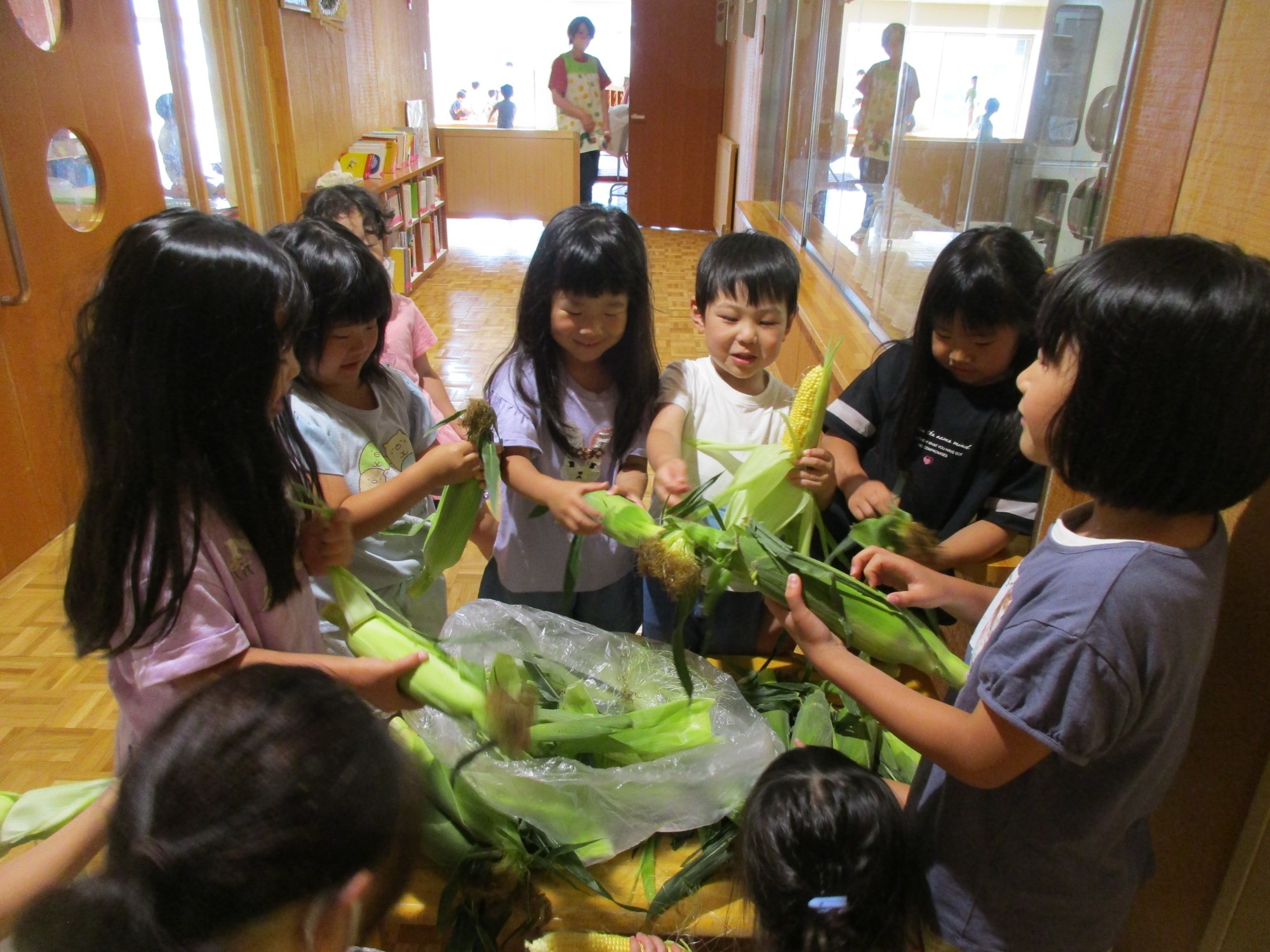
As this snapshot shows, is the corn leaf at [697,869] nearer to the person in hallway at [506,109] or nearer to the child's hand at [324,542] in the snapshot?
the child's hand at [324,542]

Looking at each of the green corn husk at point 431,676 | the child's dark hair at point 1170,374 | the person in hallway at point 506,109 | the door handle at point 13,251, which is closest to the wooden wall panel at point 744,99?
the person in hallway at point 506,109

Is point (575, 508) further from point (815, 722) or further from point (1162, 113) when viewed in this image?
point (1162, 113)

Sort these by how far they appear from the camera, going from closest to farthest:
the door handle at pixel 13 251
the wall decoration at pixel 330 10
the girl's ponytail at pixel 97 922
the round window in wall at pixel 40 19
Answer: the girl's ponytail at pixel 97 922
the door handle at pixel 13 251
the round window in wall at pixel 40 19
the wall decoration at pixel 330 10

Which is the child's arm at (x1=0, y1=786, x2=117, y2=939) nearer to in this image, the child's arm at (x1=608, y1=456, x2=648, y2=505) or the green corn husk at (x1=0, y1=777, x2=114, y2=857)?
the green corn husk at (x1=0, y1=777, x2=114, y2=857)

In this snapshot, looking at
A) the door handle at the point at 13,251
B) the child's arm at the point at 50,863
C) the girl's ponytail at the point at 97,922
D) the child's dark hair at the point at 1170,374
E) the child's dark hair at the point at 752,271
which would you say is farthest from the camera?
the door handle at the point at 13,251

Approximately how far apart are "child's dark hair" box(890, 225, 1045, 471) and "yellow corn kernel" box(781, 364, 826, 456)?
8.1 inches

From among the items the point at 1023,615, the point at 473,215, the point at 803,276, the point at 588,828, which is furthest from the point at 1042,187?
the point at 473,215

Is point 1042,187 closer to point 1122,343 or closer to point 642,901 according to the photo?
point 1122,343

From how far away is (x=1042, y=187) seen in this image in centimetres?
176

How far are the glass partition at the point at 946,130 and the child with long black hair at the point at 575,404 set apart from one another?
746 mm

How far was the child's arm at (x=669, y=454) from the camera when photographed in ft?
3.96

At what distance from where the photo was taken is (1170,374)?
2.08 feet

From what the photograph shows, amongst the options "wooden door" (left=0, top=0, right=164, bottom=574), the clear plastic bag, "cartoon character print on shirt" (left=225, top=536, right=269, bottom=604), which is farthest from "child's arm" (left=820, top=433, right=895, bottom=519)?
"wooden door" (left=0, top=0, right=164, bottom=574)

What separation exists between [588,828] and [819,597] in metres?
0.39
